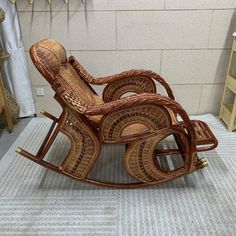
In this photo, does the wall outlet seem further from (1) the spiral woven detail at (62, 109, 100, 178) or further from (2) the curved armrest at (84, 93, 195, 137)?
(2) the curved armrest at (84, 93, 195, 137)

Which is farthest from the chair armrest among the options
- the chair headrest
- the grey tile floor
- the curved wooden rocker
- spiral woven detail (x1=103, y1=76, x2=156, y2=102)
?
the grey tile floor

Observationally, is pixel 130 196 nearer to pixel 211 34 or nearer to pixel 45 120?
pixel 45 120

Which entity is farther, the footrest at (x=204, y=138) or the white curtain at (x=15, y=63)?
the white curtain at (x=15, y=63)

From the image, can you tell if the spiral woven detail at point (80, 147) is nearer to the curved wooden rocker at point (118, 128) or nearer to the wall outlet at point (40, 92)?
the curved wooden rocker at point (118, 128)

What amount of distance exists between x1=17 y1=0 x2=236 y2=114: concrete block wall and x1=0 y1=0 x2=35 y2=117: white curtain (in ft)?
0.25

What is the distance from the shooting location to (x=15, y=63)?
238 centimetres

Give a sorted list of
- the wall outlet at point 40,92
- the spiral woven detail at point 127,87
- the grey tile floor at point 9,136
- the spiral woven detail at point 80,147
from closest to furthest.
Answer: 1. the spiral woven detail at point 80,147
2. the spiral woven detail at point 127,87
3. the grey tile floor at point 9,136
4. the wall outlet at point 40,92

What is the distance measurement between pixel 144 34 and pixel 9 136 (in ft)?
5.14

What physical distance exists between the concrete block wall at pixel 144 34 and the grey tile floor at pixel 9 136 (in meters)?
0.41

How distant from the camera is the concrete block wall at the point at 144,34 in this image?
2.22 meters

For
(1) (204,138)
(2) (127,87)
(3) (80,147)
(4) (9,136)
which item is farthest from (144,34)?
(4) (9,136)

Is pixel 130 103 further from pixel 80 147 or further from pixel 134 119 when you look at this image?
pixel 80 147

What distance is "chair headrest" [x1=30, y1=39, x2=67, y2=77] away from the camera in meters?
1.31

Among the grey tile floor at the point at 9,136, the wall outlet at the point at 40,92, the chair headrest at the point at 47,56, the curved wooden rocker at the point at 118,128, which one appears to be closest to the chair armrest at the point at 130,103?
the curved wooden rocker at the point at 118,128
